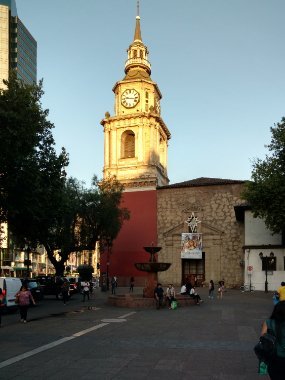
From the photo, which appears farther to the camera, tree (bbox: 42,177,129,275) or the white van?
tree (bbox: 42,177,129,275)

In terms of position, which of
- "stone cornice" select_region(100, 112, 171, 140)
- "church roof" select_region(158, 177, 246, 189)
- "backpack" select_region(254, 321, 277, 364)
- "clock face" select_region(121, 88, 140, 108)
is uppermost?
"clock face" select_region(121, 88, 140, 108)

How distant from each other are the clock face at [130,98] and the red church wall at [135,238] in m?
13.2

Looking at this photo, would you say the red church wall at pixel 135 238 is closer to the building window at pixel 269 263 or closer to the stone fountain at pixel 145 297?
the building window at pixel 269 263

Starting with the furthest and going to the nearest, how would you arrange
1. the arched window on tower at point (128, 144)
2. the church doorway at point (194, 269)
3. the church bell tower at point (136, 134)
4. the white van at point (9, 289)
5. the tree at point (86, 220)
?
the arched window on tower at point (128, 144) → the church bell tower at point (136, 134) → the church doorway at point (194, 269) → the tree at point (86, 220) → the white van at point (9, 289)

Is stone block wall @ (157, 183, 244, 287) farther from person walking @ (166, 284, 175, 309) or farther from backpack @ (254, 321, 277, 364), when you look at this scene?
backpack @ (254, 321, 277, 364)

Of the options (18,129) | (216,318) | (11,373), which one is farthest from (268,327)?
(18,129)

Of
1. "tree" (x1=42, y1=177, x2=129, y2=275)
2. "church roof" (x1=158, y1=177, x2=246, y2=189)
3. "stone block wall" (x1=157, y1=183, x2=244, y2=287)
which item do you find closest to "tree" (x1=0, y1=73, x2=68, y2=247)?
"tree" (x1=42, y1=177, x2=129, y2=275)

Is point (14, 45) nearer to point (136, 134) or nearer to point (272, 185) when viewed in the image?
point (136, 134)

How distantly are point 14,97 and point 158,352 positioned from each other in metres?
19.7

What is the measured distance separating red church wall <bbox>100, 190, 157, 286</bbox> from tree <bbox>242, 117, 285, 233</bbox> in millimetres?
20535

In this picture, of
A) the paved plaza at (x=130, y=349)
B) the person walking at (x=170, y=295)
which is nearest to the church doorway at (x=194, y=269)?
the person walking at (x=170, y=295)

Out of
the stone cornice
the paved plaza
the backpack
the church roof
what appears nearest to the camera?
the backpack

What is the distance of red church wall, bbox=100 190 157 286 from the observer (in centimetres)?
5597

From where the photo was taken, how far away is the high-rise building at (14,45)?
101875mm
